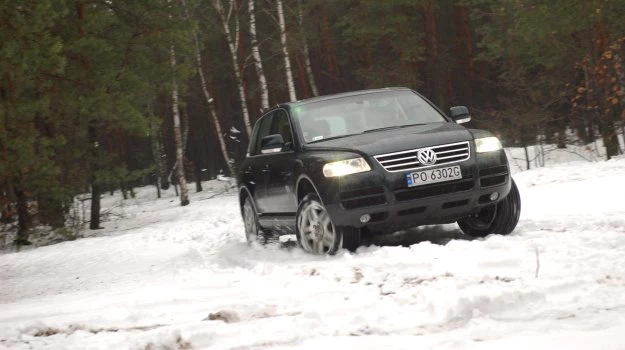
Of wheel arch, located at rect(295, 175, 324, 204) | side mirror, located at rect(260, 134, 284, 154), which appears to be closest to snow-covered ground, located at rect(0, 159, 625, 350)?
wheel arch, located at rect(295, 175, 324, 204)

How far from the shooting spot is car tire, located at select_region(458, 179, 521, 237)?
8711 millimetres

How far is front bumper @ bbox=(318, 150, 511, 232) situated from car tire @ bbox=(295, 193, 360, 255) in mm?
201

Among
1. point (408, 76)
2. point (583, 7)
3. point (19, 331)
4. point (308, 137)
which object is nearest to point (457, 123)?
point (308, 137)

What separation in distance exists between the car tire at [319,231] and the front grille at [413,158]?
→ 77cm

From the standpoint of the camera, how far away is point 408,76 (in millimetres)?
33281

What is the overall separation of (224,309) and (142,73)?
1543 centimetres

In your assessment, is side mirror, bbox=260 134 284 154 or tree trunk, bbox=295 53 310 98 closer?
side mirror, bbox=260 134 284 154

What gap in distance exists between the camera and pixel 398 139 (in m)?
8.24

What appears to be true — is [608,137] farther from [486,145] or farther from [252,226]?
[486,145]

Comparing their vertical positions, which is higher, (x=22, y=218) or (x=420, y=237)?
→ (x=22, y=218)

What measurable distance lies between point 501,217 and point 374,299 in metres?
3.49

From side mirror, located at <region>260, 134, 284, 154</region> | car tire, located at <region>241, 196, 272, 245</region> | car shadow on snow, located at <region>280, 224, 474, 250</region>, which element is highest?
side mirror, located at <region>260, 134, 284, 154</region>

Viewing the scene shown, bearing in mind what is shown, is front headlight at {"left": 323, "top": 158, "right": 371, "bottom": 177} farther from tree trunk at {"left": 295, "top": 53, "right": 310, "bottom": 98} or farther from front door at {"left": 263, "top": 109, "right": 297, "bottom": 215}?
tree trunk at {"left": 295, "top": 53, "right": 310, "bottom": 98}

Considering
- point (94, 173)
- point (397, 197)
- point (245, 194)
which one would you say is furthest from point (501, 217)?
point (94, 173)
